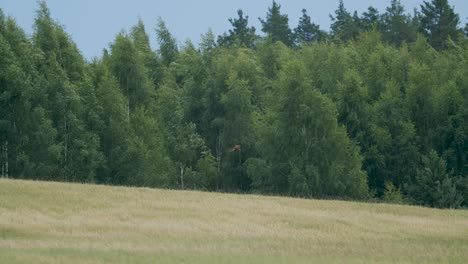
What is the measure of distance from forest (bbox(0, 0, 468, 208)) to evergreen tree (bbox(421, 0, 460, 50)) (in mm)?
19596

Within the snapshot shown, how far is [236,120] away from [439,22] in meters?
45.4

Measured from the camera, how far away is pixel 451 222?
4009cm

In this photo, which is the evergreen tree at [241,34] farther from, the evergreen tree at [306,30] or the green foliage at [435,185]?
the green foliage at [435,185]

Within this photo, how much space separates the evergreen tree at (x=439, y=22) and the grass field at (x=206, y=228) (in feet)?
226

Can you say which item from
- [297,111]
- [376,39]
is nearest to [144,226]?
[297,111]

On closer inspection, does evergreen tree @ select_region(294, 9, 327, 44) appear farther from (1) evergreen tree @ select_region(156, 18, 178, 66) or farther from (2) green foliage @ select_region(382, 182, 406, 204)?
(2) green foliage @ select_region(382, 182, 406, 204)

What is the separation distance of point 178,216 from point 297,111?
37.5 m

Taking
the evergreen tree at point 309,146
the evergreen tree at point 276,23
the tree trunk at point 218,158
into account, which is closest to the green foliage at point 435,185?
the evergreen tree at point 309,146

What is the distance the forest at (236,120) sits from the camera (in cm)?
6712

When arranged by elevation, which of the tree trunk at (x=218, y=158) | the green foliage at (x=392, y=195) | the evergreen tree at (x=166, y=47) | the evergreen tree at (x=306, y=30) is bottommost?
the green foliage at (x=392, y=195)

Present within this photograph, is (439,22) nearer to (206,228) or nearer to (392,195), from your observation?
(392,195)

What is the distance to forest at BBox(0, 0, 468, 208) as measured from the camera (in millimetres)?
67125

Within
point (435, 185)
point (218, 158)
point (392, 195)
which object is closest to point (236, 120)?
point (218, 158)

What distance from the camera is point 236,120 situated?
7819cm
